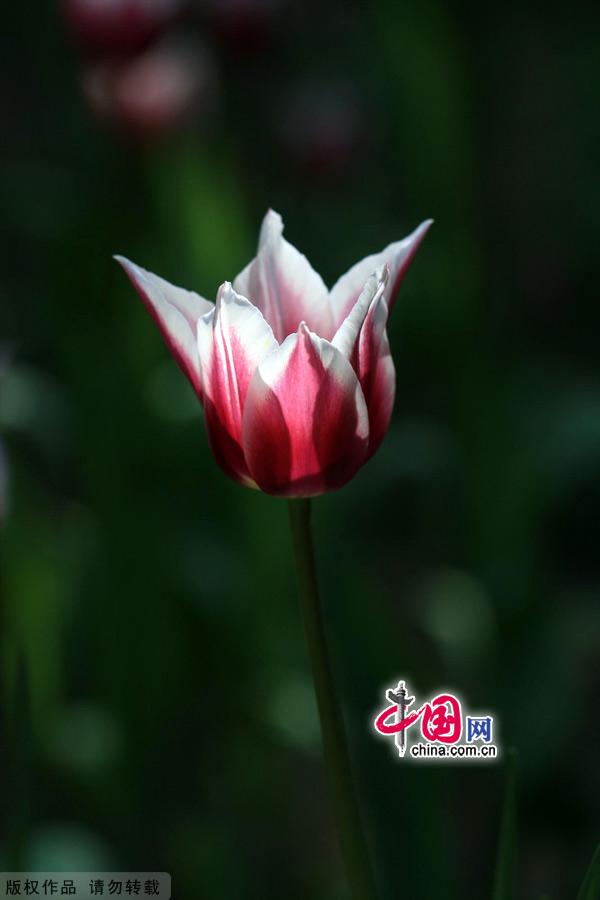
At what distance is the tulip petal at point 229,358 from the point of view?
628 millimetres

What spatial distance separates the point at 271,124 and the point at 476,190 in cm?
114

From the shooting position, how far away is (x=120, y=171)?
2.31 metres

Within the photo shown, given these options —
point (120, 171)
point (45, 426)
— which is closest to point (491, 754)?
point (45, 426)

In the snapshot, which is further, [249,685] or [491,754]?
[249,685]

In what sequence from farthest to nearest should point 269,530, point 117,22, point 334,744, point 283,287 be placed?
point 117,22
point 269,530
point 283,287
point 334,744

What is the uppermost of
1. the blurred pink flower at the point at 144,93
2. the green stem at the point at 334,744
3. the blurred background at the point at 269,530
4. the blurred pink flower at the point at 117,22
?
the blurred pink flower at the point at 117,22

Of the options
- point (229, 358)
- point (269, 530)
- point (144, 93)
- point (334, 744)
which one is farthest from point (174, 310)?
point (144, 93)

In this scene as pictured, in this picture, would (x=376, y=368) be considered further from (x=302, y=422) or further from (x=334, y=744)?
(x=334, y=744)

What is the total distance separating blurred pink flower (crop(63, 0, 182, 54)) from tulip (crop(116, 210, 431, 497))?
1.53 metres

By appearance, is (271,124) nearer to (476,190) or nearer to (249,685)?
(476,190)

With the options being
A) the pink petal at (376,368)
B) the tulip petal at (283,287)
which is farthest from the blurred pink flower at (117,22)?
the pink petal at (376,368)

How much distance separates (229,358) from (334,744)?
0.20m

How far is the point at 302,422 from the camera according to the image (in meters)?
0.64

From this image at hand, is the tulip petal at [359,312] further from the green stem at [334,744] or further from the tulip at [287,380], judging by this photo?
the green stem at [334,744]
